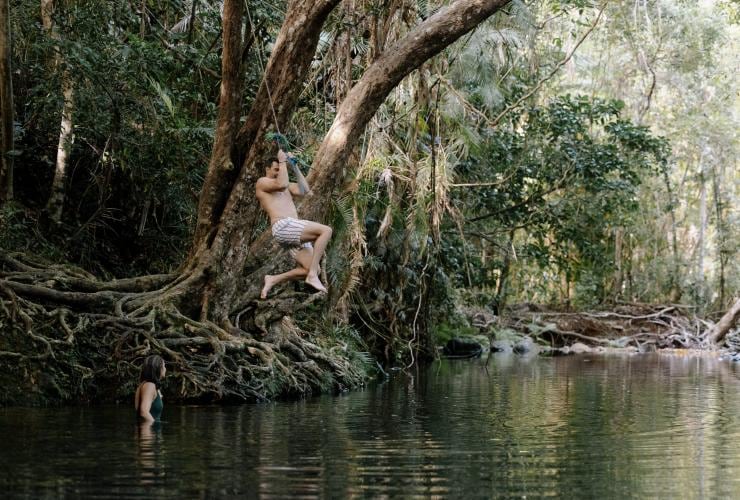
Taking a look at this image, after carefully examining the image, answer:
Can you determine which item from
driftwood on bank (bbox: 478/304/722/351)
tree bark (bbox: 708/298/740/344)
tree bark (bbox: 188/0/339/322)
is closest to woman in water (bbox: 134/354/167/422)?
tree bark (bbox: 188/0/339/322)

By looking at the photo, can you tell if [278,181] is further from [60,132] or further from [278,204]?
[60,132]

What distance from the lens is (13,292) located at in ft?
37.3

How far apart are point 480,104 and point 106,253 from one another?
9.71m

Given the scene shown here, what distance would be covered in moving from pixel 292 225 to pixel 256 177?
1.45 meters

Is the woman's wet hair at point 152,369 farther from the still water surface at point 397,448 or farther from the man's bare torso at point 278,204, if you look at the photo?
the man's bare torso at point 278,204

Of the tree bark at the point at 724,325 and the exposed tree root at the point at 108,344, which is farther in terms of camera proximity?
the tree bark at the point at 724,325

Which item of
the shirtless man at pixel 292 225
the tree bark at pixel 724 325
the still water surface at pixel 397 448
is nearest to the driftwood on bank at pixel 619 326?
the tree bark at pixel 724 325

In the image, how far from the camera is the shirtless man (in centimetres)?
1108

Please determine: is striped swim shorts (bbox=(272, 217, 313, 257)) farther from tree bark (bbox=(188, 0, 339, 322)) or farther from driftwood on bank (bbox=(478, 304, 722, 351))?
driftwood on bank (bbox=(478, 304, 722, 351))

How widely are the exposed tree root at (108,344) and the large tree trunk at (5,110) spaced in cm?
143

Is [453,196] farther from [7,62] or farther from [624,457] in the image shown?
[624,457]

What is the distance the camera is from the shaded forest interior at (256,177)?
1170 cm

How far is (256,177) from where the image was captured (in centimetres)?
1227

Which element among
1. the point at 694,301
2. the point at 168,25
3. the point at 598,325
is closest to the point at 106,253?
the point at 168,25
